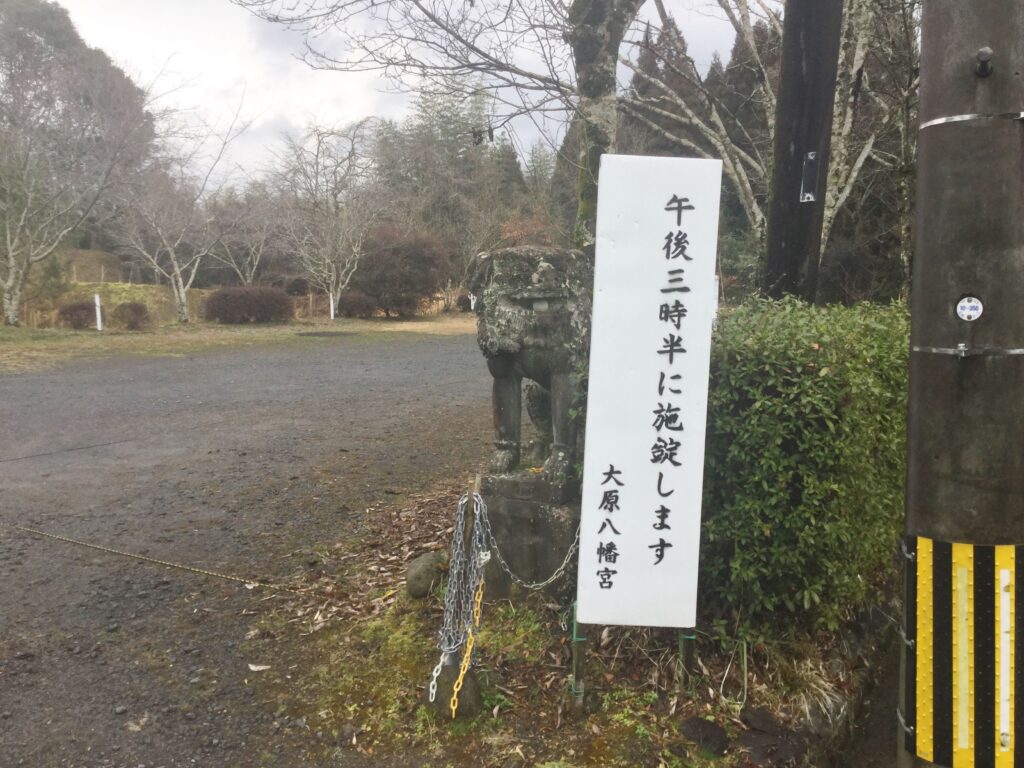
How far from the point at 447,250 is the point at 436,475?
22484 mm

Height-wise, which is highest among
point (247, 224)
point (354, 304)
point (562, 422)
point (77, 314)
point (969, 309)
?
point (247, 224)

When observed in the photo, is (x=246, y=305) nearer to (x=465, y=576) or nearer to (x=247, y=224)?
(x=247, y=224)

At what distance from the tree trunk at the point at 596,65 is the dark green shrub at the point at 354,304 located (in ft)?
65.4

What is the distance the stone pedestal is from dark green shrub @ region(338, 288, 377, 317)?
22.2 m

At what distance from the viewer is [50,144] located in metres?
17.1

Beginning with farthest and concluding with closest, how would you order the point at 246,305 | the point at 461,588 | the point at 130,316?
the point at 246,305
the point at 130,316
the point at 461,588

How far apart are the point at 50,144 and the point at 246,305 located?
6.34 m

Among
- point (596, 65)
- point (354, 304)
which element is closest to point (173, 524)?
point (596, 65)

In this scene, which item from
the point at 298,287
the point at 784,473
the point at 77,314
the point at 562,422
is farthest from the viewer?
the point at 298,287

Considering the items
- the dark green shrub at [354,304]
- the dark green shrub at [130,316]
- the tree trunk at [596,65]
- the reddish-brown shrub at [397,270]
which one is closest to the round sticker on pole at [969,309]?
the tree trunk at [596,65]

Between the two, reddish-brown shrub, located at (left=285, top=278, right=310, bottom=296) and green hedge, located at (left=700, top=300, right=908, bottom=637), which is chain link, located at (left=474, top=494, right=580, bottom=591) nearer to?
green hedge, located at (left=700, top=300, right=908, bottom=637)

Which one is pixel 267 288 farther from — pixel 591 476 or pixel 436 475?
pixel 591 476

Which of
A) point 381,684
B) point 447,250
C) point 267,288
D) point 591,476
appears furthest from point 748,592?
point 447,250

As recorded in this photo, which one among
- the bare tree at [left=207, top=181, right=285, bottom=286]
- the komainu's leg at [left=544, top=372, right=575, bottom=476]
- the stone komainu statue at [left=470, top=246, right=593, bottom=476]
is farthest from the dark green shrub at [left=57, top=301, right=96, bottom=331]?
the komainu's leg at [left=544, top=372, right=575, bottom=476]
